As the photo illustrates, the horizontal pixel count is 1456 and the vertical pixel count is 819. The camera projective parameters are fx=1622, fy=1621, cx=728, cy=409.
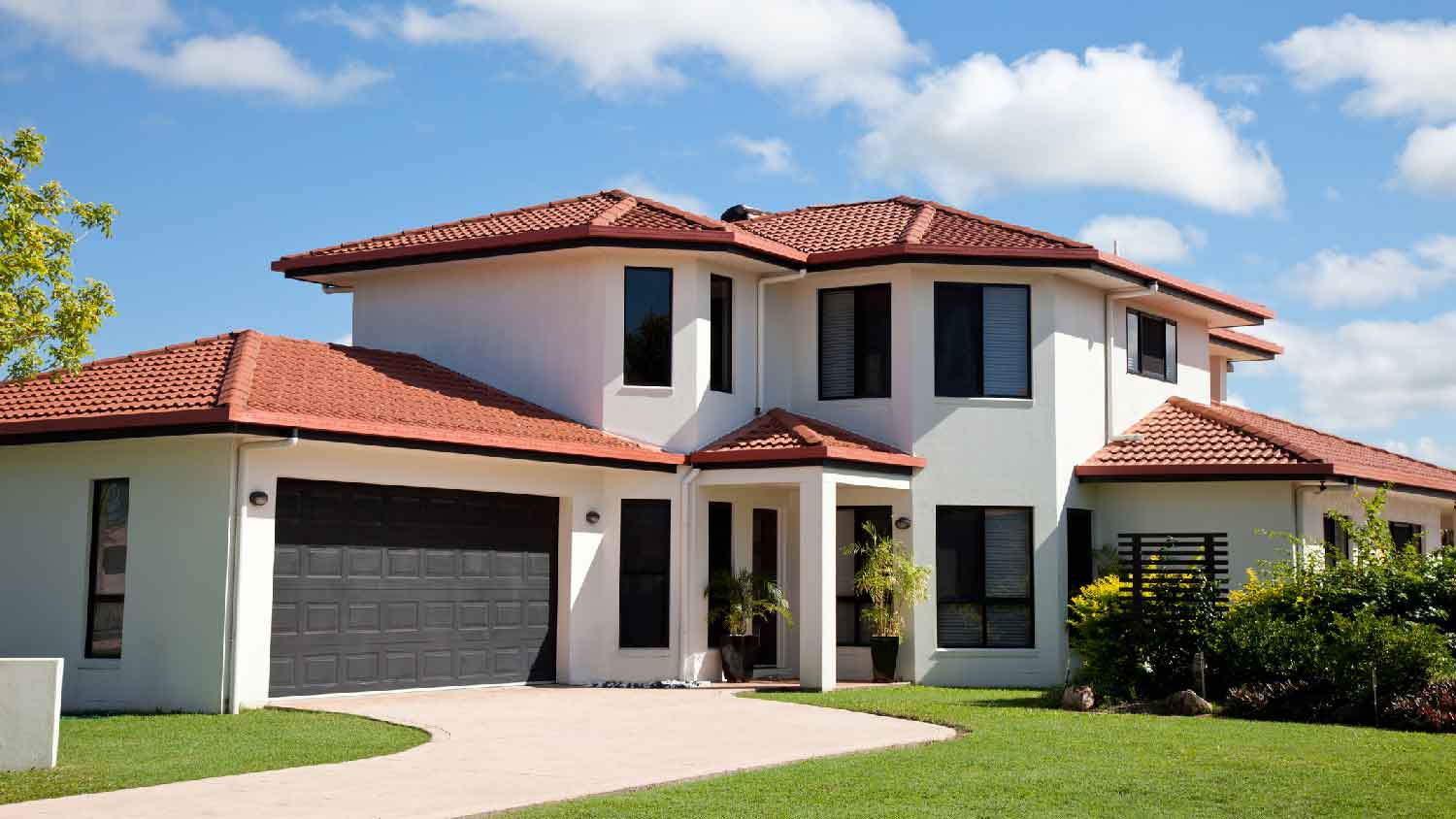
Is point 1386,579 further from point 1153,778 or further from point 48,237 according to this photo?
point 48,237

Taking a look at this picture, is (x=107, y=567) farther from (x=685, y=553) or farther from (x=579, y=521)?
(x=685, y=553)

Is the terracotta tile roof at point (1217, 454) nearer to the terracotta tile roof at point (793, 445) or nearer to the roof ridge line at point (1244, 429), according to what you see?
the roof ridge line at point (1244, 429)

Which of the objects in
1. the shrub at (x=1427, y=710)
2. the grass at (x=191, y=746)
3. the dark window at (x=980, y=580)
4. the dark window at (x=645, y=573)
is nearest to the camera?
the grass at (x=191, y=746)

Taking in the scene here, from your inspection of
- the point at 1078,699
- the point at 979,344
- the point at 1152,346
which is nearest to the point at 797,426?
the point at 979,344

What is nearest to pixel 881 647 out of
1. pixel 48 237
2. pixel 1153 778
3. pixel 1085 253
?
pixel 1085 253

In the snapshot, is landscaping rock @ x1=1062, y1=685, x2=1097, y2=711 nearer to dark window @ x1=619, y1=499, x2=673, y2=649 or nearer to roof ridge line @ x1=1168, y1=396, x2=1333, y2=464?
dark window @ x1=619, y1=499, x2=673, y2=649

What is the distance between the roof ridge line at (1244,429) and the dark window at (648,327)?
27.3ft

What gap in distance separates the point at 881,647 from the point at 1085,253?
5.91 metres

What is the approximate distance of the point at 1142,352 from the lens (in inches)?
976

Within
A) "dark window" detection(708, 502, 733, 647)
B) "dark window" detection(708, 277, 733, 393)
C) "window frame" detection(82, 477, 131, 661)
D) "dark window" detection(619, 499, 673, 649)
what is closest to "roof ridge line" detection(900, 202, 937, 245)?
"dark window" detection(708, 277, 733, 393)

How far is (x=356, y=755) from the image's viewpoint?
12.7m

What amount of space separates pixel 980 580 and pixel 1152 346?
5629 mm

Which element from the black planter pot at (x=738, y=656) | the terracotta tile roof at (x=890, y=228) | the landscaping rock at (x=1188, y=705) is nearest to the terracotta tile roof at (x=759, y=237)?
the terracotta tile roof at (x=890, y=228)

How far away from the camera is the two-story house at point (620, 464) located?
1694 centimetres
